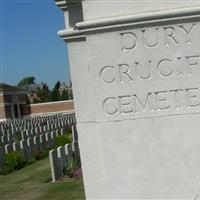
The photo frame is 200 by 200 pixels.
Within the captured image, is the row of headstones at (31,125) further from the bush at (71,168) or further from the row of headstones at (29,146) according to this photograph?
the bush at (71,168)

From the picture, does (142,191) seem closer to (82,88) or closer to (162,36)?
(82,88)

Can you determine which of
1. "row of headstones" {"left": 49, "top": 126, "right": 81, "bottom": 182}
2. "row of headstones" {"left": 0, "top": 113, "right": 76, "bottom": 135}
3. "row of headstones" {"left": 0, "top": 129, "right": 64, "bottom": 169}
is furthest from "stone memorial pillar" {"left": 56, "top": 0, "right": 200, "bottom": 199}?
"row of headstones" {"left": 0, "top": 113, "right": 76, "bottom": 135}

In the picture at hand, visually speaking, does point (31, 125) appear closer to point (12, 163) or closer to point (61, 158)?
point (12, 163)

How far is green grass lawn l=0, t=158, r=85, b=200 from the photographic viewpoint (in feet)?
23.8

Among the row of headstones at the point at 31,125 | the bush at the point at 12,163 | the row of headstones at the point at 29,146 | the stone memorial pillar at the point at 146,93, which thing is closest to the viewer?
the stone memorial pillar at the point at 146,93

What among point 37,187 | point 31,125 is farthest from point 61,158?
point 31,125

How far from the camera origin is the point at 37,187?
816 centimetres

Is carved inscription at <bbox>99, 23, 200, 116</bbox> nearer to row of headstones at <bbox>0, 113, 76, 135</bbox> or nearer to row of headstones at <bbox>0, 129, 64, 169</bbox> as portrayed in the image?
row of headstones at <bbox>0, 129, 64, 169</bbox>

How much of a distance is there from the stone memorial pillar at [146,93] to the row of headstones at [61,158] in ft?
18.2

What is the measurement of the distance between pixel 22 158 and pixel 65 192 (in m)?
4.26

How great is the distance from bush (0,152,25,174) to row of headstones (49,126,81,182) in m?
1.61

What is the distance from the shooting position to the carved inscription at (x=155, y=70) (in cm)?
302

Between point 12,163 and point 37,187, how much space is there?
265 centimetres

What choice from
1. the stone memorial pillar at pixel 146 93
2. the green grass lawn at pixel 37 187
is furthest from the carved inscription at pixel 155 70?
the green grass lawn at pixel 37 187
